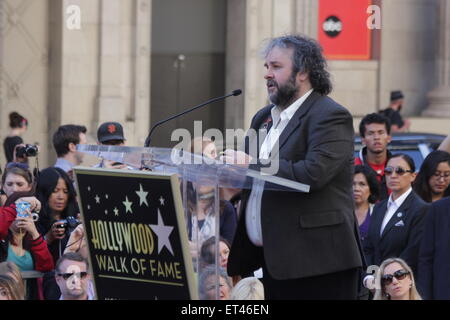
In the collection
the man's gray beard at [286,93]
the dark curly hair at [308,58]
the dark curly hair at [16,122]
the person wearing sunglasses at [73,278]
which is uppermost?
the dark curly hair at [308,58]

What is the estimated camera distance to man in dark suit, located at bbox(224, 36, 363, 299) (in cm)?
562

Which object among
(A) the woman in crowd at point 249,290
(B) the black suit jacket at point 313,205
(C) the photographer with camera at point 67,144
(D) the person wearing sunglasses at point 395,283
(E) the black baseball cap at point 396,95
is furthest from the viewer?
(E) the black baseball cap at point 396,95

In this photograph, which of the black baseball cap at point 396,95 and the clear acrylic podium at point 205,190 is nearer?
the clear acrylic podium at point 205,190

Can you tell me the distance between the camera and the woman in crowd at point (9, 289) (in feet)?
23.6

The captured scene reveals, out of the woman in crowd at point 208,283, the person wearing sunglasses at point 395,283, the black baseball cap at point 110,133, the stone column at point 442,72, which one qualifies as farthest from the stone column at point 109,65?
the woman in crowd at point 208,283

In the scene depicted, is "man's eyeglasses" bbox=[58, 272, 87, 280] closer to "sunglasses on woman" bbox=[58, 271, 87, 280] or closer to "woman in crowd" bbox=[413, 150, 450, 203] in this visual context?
"sunglasses on woman" bbox=[58, 271, 87, 280]

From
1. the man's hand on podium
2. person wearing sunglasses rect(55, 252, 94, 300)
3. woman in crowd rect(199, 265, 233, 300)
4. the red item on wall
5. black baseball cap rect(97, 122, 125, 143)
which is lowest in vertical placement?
person wearing sunglasses rect(55, 252, 94, 300)

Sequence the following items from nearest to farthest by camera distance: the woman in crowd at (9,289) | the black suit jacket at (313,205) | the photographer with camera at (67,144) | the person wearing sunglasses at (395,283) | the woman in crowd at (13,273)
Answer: the black suit jacket at (313,205) < the woman in crowd at (9,289) < the woman in crowd at (13,273) < the person wearing sunglasses at (395,283) < the photographer with camera at (67,144)

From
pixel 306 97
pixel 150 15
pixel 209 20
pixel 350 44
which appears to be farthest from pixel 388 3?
pixel 306 97

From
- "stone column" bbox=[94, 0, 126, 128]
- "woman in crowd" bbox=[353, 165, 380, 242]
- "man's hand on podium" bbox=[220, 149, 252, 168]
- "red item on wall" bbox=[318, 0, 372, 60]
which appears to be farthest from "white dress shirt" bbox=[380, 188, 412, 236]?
"red item on wall" bbox=[318, 0, 372, 60]

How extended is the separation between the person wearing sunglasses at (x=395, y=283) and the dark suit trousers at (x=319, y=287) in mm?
1779

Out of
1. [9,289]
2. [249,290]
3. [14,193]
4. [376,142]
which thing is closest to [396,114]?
[376,142]

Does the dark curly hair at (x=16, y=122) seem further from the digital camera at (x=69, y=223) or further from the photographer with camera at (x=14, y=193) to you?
the digital camera at (x=69, y=223)

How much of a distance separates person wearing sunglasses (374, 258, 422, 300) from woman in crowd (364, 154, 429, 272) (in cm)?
75
